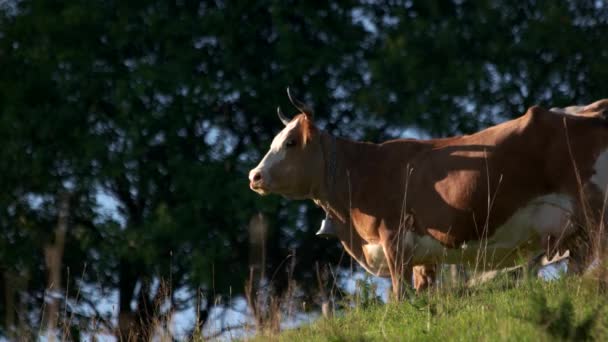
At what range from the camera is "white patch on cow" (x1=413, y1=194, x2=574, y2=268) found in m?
8.98

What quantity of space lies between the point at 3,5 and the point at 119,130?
2581 millimetres

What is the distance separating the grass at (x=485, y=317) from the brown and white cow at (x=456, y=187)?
807 millimetres

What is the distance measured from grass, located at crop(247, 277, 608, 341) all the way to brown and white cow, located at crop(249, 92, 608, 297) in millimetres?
807

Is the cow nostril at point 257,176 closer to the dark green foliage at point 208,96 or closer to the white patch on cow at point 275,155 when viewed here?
the white patch on cow at point 275,155

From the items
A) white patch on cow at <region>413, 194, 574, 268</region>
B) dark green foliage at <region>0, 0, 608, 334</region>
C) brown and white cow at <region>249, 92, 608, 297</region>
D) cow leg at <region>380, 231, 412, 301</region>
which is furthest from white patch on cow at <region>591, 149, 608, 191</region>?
dark green foliage at <region>0, 0, 608, 334</region>

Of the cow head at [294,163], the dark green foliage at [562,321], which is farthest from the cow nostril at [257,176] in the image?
the dark green foliage at [562,321]

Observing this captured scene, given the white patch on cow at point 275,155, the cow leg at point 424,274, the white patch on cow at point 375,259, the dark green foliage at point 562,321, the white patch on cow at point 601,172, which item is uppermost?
the white patch on cow at point 275,155

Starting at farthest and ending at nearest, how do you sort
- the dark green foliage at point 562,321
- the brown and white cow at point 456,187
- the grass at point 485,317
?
the brown and white cow at point 456,187
the grass at point 485,317
the dark green foliage at point 562,321

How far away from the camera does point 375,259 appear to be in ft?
32.6

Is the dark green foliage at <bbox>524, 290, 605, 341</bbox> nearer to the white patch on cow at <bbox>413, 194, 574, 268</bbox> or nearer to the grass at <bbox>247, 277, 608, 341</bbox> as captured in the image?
the grass at <bbox>247, 277, 608, 341</bbox>

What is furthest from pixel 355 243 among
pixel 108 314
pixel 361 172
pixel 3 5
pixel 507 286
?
pixel 3 5

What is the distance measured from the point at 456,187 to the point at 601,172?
1.15 meters

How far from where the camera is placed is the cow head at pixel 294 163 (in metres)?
10.1

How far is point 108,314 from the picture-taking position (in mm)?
17078
